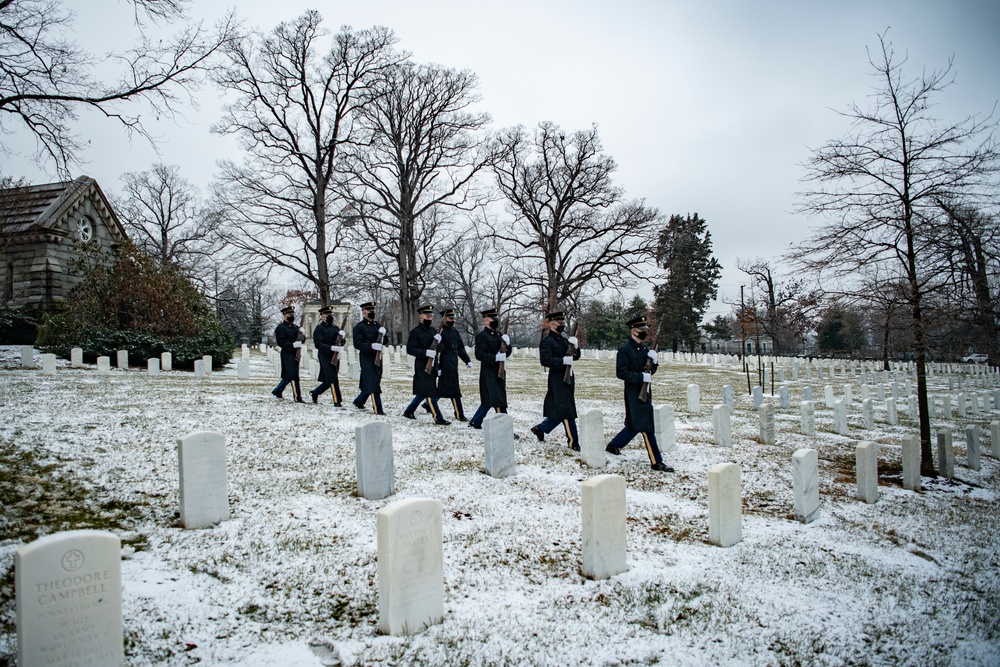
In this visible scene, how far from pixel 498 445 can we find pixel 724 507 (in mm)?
2689

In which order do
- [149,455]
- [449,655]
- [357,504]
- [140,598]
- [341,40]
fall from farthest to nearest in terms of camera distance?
[341,40] → [149,455] → [357,504] → [140,598] → [449,655]

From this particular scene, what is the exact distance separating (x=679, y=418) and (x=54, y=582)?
40.3 ft

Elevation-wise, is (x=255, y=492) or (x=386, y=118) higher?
(x=386, y=118)

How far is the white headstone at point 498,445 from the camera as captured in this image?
6934 millimetres

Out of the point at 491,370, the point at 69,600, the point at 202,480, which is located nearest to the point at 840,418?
the point at 491,370

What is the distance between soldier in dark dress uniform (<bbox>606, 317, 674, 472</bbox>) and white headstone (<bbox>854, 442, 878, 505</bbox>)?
2417 millimetres

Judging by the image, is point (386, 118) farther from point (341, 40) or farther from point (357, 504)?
point (357, 504)

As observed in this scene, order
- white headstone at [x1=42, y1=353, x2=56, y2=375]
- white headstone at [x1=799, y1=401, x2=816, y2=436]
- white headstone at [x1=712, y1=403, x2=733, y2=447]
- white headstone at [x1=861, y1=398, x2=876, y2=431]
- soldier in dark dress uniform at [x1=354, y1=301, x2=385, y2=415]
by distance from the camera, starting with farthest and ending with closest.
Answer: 1. white headstone at [x1=42, y1=353, x2=56, y2=375]
2. white headstone at [x1=861, y1=398, x2=876, y2=431]
3. white headstone at [x1=799, y1=401, x2=816, y2=436]
4. soldier in dark dress uniform at [x1=354, y1=301, x2=385, y2=415]
5. white headstone at [x1=712, y1=403, x2=733, y2=447]

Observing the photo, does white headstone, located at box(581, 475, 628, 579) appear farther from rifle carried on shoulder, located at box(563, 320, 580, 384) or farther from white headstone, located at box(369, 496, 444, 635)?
rifle carried on shoulder, located at box(563, 320, 580, 384)

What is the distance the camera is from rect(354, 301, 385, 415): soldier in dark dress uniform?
34.3ft

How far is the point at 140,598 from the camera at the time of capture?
3.81 metres

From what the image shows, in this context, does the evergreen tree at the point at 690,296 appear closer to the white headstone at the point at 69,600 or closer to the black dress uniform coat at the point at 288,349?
the black dress uniform coat at the point at 288,349

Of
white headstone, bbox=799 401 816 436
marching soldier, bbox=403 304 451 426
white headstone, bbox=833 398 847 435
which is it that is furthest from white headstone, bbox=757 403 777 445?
marching soldier, bbox=403 304 451 426

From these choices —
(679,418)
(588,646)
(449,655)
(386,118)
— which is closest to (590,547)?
(588,646)
